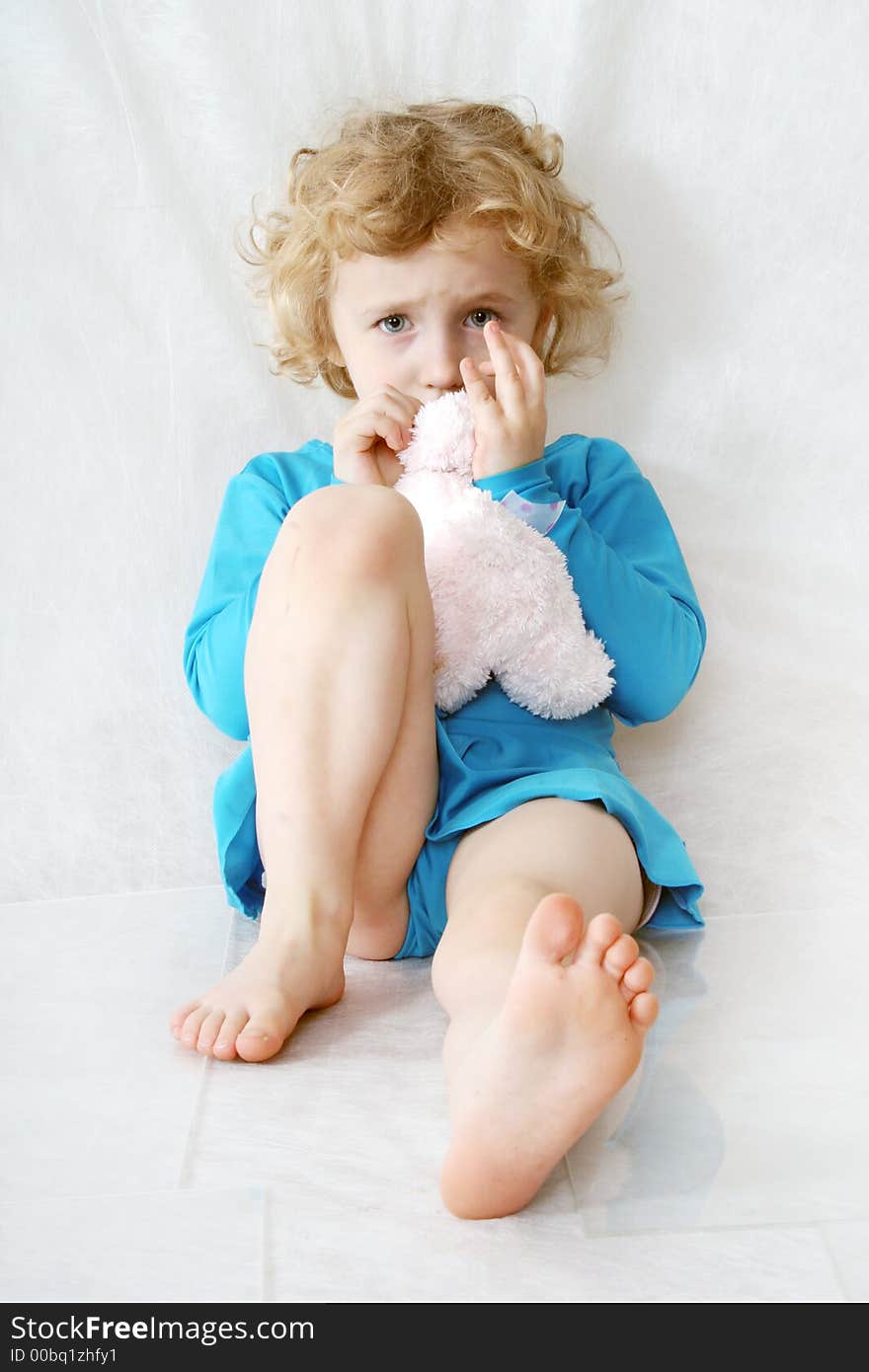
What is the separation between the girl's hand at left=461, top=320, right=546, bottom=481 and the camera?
1.18 m

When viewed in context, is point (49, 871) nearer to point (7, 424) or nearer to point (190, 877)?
point (190, 877)

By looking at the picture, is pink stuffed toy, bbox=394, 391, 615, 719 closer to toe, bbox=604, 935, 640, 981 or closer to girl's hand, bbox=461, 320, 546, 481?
girl's hand, bbox=461, 320, 546, 481

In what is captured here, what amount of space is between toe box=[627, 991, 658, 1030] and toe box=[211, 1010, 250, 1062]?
302mm

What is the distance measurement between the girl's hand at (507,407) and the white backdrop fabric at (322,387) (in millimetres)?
310

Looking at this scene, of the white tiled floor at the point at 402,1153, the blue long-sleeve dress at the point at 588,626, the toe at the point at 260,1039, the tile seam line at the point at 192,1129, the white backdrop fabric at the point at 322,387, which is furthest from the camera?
the white backdrop fabric at the point at 322,387

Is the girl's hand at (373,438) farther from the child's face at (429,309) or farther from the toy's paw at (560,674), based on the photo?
the toy's paw at (560,674)

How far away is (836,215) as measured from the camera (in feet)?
4.93

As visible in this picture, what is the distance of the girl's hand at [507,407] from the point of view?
3.86ft

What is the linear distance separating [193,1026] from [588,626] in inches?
18.4

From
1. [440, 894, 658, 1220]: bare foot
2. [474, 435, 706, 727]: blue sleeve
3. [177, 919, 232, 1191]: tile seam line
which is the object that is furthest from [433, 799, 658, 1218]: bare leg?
[474, 435, 706, 727]: blue sleeve

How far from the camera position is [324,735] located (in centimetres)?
99

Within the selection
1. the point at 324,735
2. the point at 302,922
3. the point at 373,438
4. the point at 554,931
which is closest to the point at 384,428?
the point at 373,438

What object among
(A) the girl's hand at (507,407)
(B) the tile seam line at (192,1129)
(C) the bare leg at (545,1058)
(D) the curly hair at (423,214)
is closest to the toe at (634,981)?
(C) the bare leg at (545,1058)

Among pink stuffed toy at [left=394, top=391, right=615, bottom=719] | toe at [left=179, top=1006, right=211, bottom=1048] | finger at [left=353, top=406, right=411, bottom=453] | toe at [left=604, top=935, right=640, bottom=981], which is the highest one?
finger at [left=353, top=406, right=411, bottom=453]
